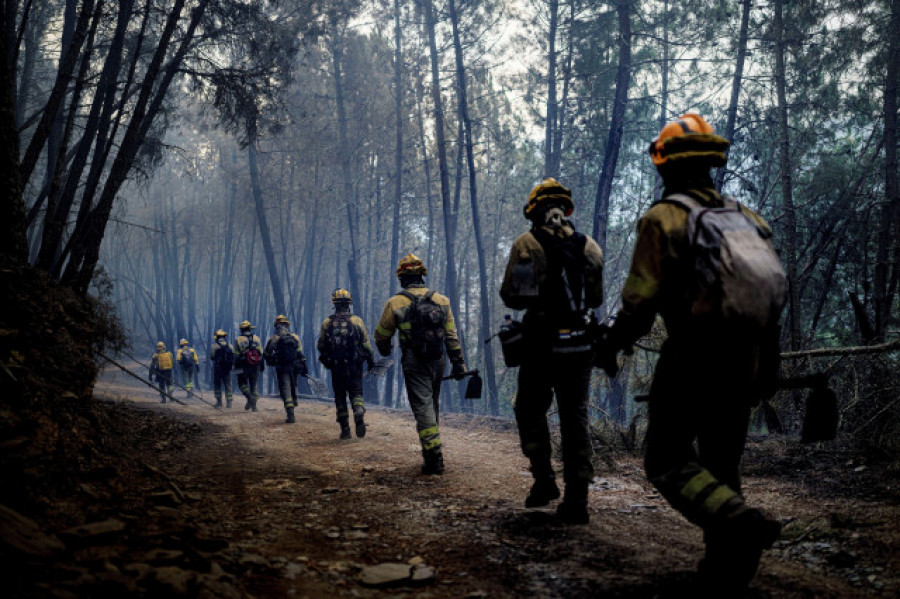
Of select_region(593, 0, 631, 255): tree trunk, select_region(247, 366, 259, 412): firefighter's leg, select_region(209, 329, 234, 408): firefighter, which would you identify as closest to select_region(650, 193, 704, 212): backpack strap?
select_region(593, 0, 631, 255): tree trunk

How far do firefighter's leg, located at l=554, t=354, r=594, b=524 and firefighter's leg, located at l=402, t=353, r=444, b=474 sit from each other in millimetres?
2280

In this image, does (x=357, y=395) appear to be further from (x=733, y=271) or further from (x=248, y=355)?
(x=733, y=271)

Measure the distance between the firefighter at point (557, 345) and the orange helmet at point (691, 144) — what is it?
1197 millimetres

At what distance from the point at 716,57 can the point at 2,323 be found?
44.3ft

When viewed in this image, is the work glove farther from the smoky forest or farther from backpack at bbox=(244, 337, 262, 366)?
backpack at bbox=(244, 337, 262, 366)

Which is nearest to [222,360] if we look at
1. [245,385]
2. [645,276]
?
[245,385]

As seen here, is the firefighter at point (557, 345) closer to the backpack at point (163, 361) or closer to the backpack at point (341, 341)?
the backpack at point (341, 341)

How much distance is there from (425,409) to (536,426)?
90.0 inches

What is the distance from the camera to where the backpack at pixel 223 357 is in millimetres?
16234

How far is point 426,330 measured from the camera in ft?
20.2

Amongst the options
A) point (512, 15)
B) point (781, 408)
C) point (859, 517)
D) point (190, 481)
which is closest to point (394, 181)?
point (512, 15)

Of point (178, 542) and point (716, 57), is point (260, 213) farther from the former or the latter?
point (178, 542)

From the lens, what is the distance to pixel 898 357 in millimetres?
6184

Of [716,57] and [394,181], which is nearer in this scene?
[716,57]
